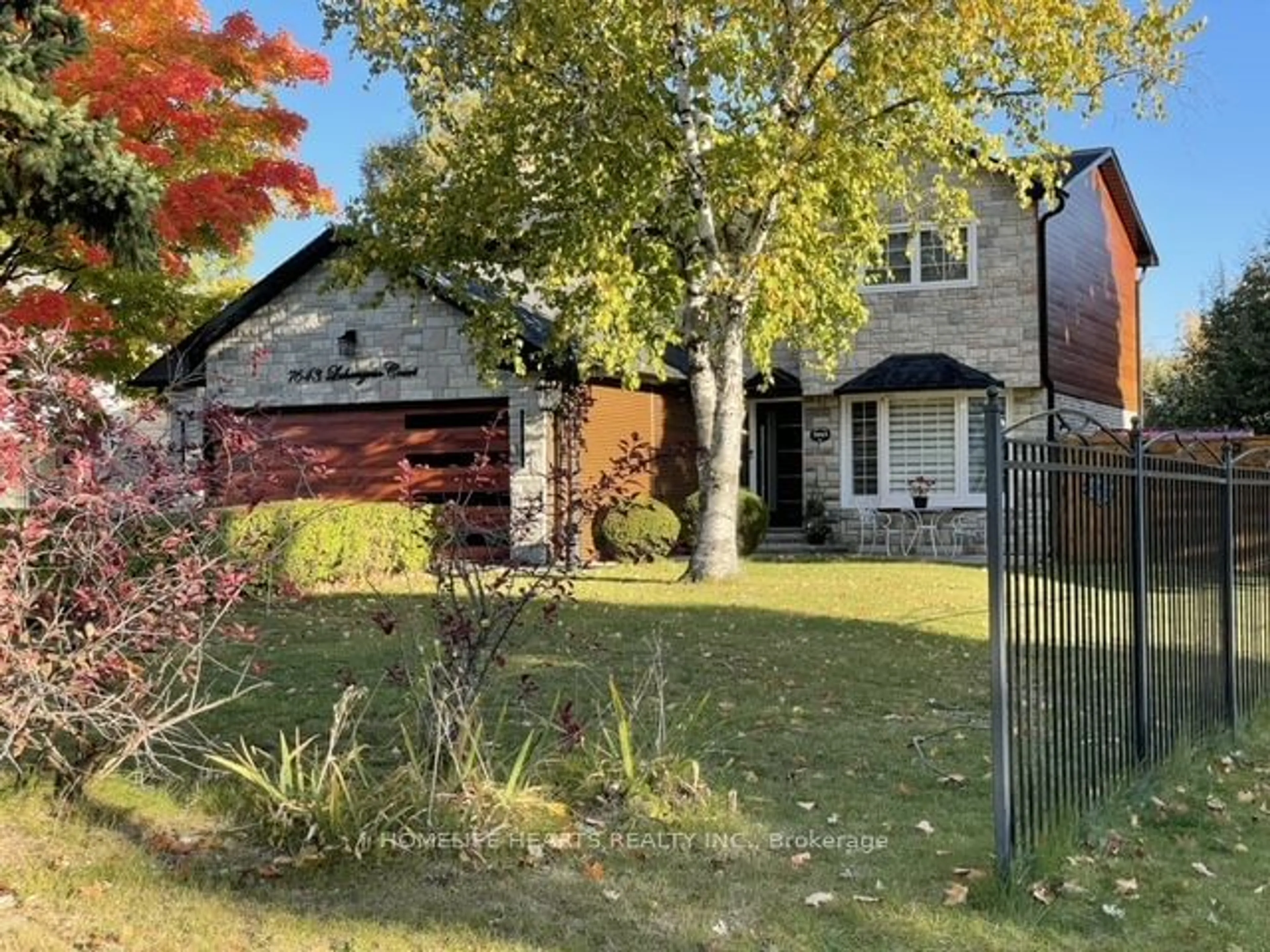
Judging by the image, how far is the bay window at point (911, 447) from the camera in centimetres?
1938

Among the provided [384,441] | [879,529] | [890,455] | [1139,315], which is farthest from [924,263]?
[384,441]

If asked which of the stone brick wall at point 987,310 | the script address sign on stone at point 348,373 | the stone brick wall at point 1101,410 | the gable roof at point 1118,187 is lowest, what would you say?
the stone brick wall at point 1101,410

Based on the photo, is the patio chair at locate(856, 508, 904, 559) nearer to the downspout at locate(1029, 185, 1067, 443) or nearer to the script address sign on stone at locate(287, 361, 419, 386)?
the downspout at locate(1029, 185, 1067, 443)

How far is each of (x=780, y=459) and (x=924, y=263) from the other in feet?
14.1

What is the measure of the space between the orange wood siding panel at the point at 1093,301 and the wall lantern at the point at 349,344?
10.8 metres

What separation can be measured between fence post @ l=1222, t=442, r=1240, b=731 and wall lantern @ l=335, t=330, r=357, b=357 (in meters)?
13.1

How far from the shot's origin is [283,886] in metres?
4.28

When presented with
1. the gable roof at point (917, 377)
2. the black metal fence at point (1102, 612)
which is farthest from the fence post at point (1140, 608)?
the gable roof at point (917, 377)

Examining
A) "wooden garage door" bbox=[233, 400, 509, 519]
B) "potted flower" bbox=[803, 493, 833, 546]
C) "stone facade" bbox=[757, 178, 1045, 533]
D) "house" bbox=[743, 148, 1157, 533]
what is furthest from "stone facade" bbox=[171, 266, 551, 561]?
"stone facade" bbox=[757, 178, 1045, 533]

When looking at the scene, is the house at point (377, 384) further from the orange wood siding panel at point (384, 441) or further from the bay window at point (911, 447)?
the bay window at point (911, 447)

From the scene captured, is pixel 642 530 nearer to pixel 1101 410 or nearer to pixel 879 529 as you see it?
pixel 879 529

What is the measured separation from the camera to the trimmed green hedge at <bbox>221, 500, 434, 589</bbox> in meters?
12.7

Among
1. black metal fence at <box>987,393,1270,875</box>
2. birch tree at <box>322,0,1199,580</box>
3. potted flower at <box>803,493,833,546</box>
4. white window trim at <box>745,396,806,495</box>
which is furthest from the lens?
white window trim at <box>745,396,806,495</box>

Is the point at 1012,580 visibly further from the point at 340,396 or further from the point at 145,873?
the point at 340,396
